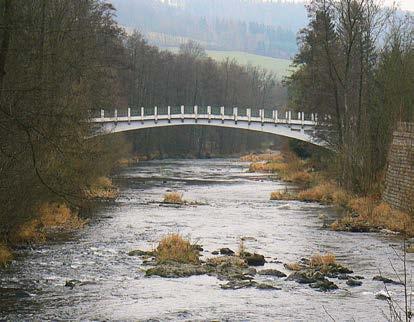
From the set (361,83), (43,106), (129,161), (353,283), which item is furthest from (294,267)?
(129,161)

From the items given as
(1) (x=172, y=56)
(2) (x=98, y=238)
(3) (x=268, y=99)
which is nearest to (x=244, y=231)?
(2) (x=98, y=238)

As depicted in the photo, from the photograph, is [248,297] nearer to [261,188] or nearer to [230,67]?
[261,188]

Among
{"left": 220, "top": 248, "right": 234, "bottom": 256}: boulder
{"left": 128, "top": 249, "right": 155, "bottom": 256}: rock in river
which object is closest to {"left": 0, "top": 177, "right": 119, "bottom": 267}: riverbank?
{"left": 128, "top": 249, "right": 155, "bottom": 256}: rock in river

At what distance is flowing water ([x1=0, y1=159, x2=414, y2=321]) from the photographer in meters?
16.8

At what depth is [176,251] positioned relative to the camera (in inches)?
917

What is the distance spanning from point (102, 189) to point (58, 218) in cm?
1342

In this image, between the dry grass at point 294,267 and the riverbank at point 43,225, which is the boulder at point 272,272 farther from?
the riverbank at point 43,225

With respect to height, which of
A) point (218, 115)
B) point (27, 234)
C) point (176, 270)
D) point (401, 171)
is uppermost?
point (218, 115)

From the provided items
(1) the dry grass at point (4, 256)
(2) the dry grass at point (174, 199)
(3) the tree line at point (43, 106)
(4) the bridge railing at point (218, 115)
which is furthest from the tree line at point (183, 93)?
(1) the dry grass at point (4, 256)

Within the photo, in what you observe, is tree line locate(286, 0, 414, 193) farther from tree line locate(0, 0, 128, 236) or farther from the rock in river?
the rock in river

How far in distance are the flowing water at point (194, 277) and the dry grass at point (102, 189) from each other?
1.68 m

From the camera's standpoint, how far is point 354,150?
38312 millimetres

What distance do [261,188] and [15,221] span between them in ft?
88.0

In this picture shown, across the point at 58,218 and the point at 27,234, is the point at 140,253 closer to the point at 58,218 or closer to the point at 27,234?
the point at 27,234
